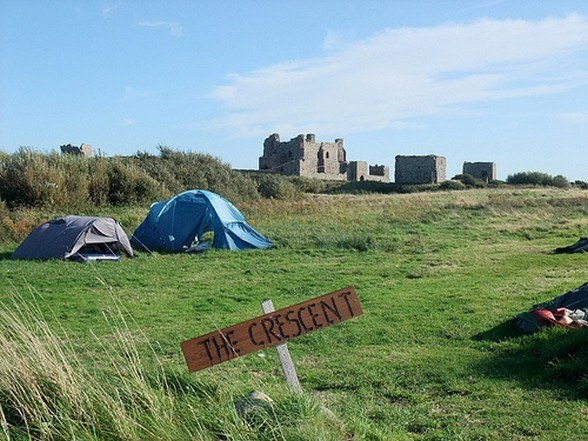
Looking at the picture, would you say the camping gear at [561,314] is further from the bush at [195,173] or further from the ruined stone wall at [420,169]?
the ruined stone wall at [420,169]

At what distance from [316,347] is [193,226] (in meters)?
10.9

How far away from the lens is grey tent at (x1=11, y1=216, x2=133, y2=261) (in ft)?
51.3

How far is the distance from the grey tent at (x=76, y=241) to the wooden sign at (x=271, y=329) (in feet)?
37.4

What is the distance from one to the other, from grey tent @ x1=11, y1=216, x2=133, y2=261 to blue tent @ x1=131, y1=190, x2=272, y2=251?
4.24ft

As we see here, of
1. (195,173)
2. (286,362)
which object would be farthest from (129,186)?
(286,362)

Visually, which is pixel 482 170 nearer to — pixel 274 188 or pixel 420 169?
pixel 420 169

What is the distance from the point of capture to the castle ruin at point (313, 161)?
161 ft

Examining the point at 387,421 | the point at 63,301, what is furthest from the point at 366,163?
the point at 387,421

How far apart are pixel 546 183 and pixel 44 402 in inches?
2013

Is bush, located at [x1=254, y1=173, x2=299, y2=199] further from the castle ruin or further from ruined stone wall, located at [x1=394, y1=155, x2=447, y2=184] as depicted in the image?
ruined stone wall, located at [x1=394, y1=155, x2=447, y2=184]

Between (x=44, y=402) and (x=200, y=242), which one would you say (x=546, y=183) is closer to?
(x=200, y=242)

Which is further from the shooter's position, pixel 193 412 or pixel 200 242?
pixel 200 242

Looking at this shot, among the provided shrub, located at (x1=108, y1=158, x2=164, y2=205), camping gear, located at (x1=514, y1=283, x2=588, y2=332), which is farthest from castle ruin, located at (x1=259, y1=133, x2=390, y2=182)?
camping gear, located at (x1=514, y1=283, x2=588, y2=332)

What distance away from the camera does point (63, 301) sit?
11.0 metres
